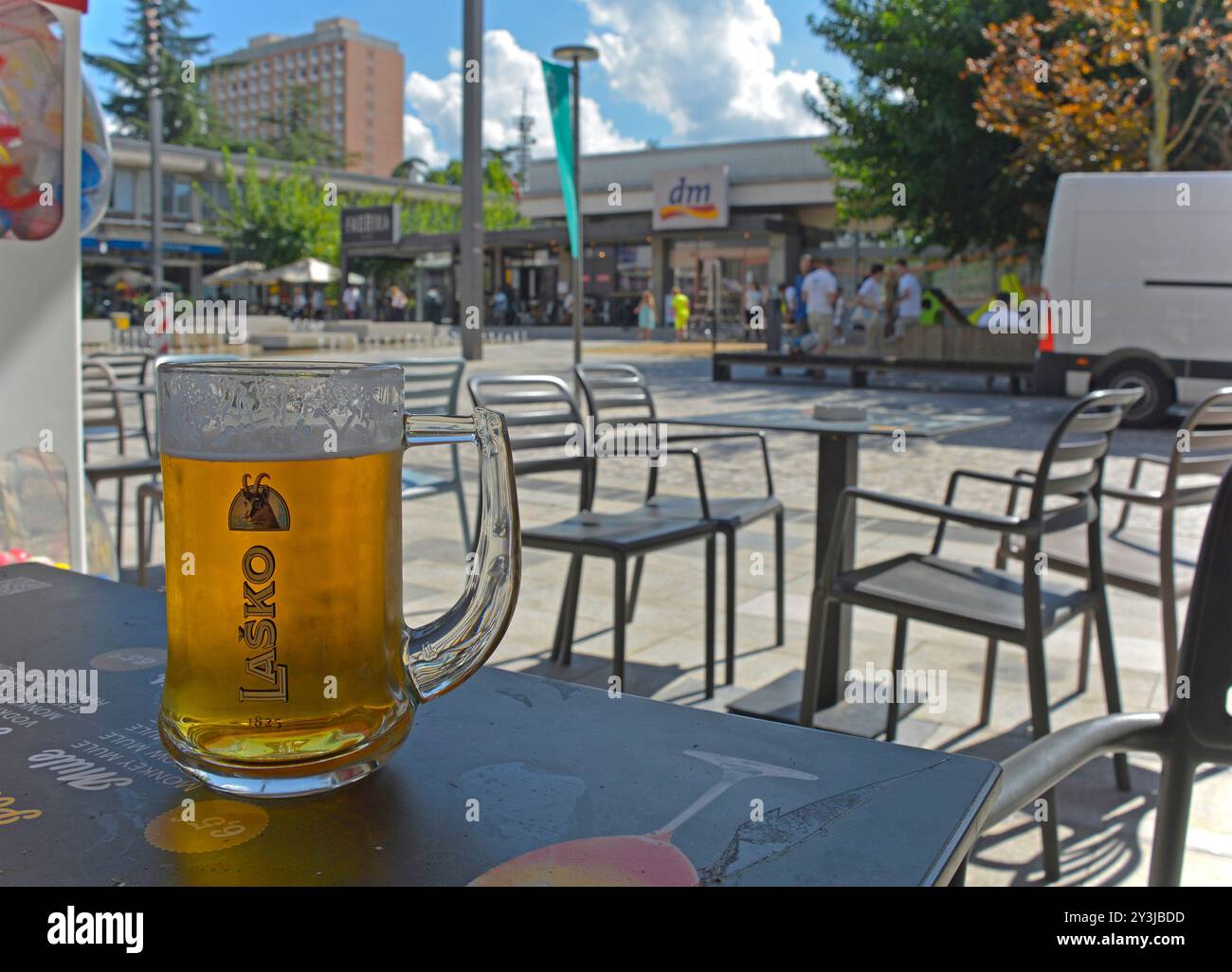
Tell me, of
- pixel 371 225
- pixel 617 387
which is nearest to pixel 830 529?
pixel 617 387

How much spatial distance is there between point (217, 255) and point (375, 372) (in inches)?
2083

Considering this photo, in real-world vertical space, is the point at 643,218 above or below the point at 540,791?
above

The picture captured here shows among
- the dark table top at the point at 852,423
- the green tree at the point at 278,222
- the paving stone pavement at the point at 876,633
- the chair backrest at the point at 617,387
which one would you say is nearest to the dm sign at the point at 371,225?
the green tree at the point at 278,222

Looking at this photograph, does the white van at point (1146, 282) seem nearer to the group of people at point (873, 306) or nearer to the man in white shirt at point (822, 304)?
the group of people at point (873, 306)

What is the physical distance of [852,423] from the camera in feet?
11.5

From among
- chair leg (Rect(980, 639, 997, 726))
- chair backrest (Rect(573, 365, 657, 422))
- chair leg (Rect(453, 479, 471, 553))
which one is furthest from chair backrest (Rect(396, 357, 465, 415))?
chair leg (Rect(980, 639, 997, 726))

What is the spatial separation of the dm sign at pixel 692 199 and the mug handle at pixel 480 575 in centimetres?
3414

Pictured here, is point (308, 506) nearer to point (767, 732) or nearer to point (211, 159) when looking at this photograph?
point (767, 732)

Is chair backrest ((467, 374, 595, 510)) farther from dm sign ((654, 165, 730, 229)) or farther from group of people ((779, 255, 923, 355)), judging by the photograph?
dm sign ((654, 165, 730, 229))

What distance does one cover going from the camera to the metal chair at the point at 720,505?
12.2 feet

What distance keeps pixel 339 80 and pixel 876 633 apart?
4801 inches

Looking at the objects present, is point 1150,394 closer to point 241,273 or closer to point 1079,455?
point 1079,455

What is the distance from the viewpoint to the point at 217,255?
163 ft

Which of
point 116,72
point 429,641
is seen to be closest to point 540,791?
point 429,641
